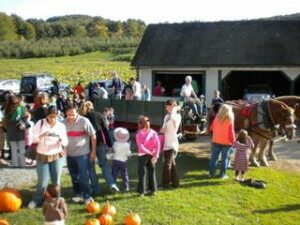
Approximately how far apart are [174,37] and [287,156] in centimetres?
1543

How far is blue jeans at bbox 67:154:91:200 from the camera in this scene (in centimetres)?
952

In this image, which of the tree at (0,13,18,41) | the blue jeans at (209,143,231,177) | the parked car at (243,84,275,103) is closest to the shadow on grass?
the blue jeans at (209,143,231,177)

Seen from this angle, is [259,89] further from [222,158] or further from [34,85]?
[34,85]

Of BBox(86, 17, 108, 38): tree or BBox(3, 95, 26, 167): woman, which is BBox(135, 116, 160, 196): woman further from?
BBox(86, 17, 108, 38): tree

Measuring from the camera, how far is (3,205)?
9109 millimetres

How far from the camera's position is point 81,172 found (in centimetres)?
956

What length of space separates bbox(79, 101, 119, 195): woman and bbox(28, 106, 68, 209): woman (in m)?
0.83

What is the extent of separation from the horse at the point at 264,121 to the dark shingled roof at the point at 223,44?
12130 mm

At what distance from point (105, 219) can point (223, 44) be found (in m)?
19.9

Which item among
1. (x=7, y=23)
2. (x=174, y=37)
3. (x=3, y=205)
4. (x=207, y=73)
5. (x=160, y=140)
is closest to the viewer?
(x=3, y=205)

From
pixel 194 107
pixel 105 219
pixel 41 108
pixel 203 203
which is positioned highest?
pixel 41 108

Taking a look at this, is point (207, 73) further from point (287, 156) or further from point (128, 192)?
point (128, 192)

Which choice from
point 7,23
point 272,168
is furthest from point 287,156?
point 7,23

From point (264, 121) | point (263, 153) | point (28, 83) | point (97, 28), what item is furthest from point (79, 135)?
point (97, 28)
